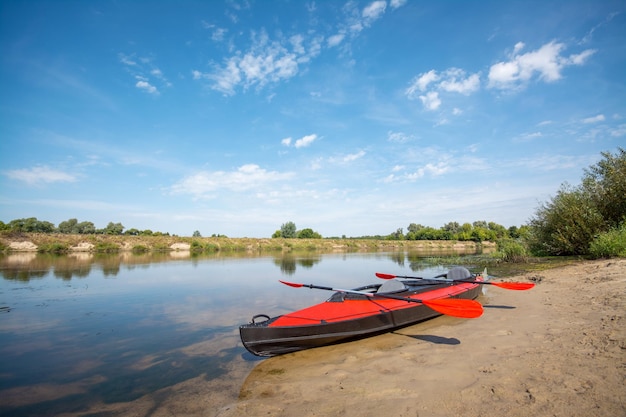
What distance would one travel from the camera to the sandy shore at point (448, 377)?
3.06 m

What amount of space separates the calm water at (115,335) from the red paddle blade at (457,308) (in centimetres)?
367

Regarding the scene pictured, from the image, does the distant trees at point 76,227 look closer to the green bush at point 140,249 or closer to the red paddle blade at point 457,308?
the green bush at point 140,249

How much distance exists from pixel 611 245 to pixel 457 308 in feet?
40.7

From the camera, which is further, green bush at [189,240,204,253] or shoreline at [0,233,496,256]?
green bush at [189,240,204,253]

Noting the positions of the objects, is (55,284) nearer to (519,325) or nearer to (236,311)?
(236,311)

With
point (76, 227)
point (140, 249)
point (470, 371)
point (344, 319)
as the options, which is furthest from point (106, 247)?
point (470, 371)

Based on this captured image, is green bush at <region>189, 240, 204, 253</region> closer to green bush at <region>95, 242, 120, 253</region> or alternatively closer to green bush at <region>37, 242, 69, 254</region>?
green bush at <region>95, 242, 120, 253</region>

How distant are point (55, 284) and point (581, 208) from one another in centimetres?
2642

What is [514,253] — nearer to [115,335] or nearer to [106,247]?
[115,335]

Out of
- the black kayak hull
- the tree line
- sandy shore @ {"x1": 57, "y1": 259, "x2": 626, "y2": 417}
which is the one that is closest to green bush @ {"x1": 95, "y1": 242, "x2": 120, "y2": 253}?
the tree line

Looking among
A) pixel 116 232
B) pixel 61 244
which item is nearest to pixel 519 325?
pixel 61 244

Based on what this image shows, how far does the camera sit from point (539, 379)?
3434mm

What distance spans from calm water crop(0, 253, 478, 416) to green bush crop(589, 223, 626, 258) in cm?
1093

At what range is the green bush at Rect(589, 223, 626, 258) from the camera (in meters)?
12.5
